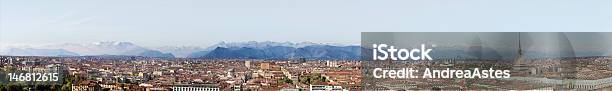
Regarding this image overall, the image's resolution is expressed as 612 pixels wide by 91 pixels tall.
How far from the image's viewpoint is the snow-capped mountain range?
7.32 feet

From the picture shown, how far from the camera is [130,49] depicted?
7.47 feet

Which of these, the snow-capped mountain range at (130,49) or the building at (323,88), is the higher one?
the snow-capped mountain range at (130,49)

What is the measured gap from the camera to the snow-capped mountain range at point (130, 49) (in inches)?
87.9

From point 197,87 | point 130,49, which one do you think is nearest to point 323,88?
point 197,87

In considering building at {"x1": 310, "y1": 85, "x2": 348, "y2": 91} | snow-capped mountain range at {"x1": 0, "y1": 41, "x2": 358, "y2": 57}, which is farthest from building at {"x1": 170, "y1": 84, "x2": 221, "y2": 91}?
building at {"x1": 310, "y1": 85, "x2": 348, "y2": 91}

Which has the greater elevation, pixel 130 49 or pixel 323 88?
pixel 130 49

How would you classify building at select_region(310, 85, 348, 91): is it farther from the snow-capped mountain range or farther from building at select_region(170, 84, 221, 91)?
building at select_region(170, 84, 221, 91)

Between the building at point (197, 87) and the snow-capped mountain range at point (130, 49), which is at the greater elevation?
the snow-capped mountain range at point (130, 49)

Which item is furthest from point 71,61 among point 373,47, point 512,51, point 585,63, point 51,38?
point 585,63

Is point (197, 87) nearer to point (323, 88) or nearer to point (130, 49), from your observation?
point (130, 49)

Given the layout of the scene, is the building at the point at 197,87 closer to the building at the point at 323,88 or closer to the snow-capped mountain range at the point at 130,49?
the snow-capped mountain range at the point at 130,49

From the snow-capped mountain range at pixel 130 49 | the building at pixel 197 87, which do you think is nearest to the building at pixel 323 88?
the snow-capped mountain range at pixel 130 49

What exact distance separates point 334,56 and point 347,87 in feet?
0.33

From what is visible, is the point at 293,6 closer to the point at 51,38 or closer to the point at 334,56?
the point at 334,56
